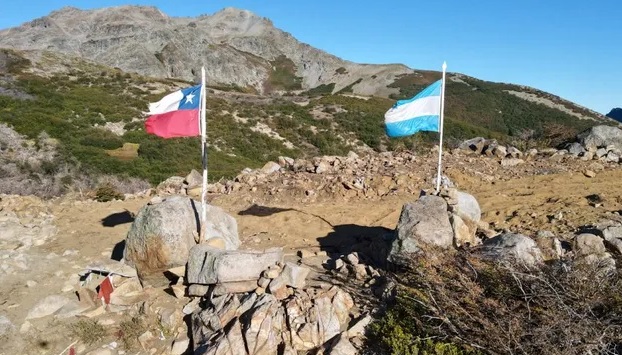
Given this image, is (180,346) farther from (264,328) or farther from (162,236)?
(162,236)

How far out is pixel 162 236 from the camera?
713 cm

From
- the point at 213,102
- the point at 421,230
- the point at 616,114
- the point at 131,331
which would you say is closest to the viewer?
the point at 131,331

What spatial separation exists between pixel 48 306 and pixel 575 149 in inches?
570

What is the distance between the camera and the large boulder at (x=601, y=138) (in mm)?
14500

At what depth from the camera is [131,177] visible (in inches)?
768

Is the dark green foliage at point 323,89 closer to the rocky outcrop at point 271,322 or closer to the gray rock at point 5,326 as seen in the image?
the gray rock at point 5,326

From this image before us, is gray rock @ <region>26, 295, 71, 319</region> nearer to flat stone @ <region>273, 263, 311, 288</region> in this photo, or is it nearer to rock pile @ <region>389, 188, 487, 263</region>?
flat stone @ <region>273, 263, 311, 288</region>

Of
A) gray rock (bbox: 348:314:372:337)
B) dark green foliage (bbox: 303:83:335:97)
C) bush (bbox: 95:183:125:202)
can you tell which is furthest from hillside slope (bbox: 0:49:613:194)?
dark green foliage (bbox: 303:83:335:97)

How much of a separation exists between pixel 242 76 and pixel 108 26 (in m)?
31.7

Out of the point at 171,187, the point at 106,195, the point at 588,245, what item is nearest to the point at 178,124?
the point at 588,245

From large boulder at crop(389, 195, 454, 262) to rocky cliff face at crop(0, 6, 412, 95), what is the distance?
69.2 meters

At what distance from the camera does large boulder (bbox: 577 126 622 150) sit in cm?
1450

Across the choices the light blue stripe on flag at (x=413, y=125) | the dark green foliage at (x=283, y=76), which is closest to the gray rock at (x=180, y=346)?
the light blue stripe on flag at (x=413, y=125)

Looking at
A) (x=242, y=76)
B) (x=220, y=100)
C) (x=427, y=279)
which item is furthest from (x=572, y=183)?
(x=242, y=76)
